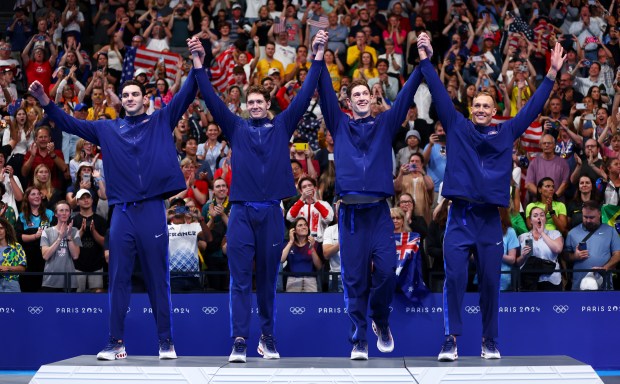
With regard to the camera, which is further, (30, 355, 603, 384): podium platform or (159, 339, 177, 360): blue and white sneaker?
(159, 339, 177, 360): blue and white sneaker

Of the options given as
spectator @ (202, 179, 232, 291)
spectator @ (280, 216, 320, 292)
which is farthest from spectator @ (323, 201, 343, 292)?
spectator @ (202, 179, 232, 291)

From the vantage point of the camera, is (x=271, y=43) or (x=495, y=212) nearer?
(x=495, y=212)

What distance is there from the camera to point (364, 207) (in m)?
9.53

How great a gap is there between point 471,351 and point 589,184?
8.55ft

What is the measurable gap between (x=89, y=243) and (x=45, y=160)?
221 cm

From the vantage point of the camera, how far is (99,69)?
1686cm

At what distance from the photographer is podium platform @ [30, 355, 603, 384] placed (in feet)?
28.5

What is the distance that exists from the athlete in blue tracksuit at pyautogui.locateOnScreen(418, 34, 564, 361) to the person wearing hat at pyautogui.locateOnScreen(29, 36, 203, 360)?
2.29 meters

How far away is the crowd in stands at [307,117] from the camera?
1246 centimetres

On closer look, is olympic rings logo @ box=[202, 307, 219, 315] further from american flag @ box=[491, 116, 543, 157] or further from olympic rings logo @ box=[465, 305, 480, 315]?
american flag @ box=[491, 116, 543, 157]

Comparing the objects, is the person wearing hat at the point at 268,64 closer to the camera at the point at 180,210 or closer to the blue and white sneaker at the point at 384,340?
the camera at the point at 180,210

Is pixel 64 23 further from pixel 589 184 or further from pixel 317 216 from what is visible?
pixel 589 184

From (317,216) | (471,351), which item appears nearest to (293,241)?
(317,216)

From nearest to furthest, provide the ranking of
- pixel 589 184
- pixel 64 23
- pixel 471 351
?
pixel 471 351 < pixel 589 184 < pixel 64 23
